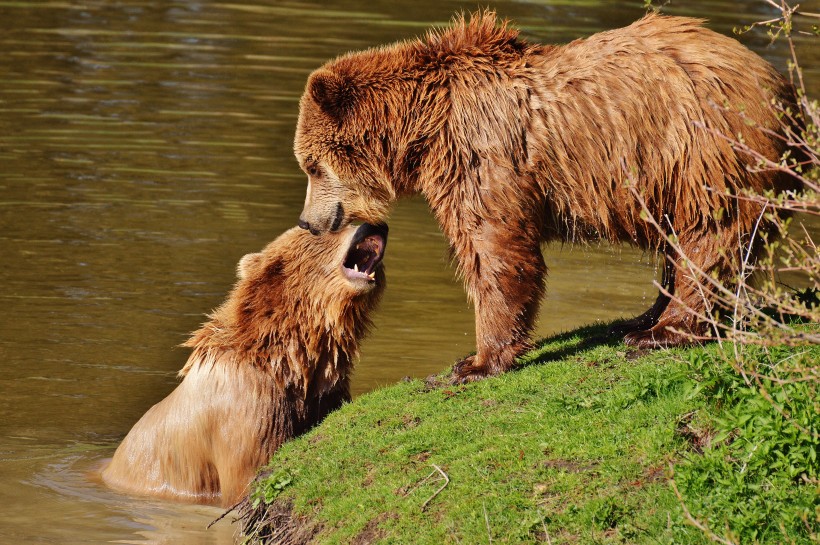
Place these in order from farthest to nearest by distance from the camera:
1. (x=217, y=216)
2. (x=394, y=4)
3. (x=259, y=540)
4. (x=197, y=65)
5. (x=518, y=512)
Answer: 1. (x=394, y=4)
2. (x=197, y=65)
3. (x=217, y=216)
4. (x=259, y=540)
5. (x=518, y=512)

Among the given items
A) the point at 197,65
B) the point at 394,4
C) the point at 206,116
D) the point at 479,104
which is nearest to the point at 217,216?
the point at 206,116

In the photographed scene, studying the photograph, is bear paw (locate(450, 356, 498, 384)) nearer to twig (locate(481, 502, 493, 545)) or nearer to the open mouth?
the open mouth

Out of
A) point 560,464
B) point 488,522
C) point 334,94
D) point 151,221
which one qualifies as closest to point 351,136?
point 334,94

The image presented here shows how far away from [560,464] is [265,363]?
230cm

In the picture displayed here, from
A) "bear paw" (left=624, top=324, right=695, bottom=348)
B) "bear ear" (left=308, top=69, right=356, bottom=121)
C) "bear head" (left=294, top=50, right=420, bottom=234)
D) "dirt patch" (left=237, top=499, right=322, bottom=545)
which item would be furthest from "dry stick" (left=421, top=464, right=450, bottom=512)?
"bear ear" (left=308, top=69, right=356, bottom=121)

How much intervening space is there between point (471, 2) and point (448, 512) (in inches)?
764

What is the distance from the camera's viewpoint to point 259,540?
6.79m

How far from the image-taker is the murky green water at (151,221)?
9422 mm

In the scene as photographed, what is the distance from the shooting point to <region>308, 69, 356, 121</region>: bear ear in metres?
7.34

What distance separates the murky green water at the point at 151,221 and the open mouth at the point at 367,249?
1.46 metres

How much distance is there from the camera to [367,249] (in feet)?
26.1

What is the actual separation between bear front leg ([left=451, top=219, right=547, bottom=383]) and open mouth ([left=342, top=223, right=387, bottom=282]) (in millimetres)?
740

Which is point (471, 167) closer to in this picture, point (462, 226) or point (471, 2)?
point (462, 226)

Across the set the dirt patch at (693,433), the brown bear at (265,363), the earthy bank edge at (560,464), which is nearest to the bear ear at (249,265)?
the brown bear at (265,363)
